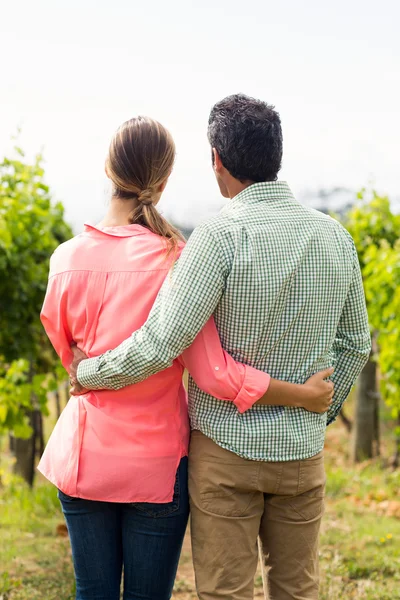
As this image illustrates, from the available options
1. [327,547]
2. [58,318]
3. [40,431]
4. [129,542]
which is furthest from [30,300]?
[129,542]

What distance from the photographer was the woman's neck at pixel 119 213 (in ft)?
6.72

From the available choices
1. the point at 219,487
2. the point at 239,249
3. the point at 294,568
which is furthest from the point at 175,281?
the point at 294,568

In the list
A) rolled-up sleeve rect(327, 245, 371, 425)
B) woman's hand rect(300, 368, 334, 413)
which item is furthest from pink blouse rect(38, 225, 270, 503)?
rolled-up sleeve rect(327, 245, 371, 425)

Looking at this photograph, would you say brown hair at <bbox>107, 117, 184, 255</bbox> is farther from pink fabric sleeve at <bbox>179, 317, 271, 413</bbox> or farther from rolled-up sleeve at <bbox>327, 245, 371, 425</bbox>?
rolled-up sleeve at <bbox>327, 245, 371, 425</bbox>

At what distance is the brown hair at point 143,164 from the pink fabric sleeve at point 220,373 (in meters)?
0.28

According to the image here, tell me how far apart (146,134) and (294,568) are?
4.01 feet

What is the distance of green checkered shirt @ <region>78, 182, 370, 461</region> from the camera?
1.84 meters

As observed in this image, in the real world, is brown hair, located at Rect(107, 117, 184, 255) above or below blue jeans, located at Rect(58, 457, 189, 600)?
above

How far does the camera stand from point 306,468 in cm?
200

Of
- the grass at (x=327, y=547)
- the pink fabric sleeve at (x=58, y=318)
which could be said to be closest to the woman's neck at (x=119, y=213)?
the pink fabric sleeve at (x=58, y=318)

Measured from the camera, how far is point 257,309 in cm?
188

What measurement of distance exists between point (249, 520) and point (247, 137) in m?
0.98

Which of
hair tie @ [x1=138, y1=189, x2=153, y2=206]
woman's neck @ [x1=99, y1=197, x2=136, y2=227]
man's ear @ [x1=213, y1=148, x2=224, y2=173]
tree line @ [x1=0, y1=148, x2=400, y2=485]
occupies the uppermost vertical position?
man's ear @ [x1=213, y1=148, x2=224, y2=173]

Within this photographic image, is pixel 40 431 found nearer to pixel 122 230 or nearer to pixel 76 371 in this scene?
pixel 76 371
